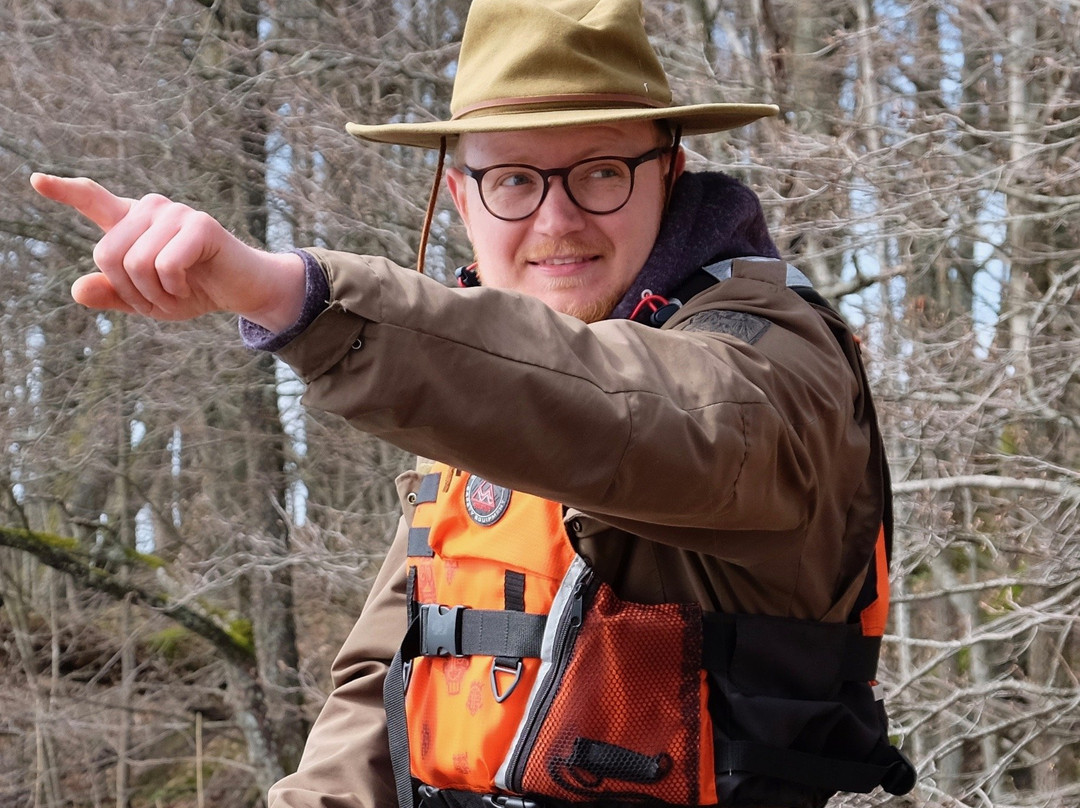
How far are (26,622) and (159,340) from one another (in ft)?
7.84

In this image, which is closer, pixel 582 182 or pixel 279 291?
pixel 279 291

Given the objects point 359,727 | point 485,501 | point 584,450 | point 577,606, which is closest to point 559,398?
point 584,450

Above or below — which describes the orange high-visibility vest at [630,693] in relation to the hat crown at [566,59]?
below

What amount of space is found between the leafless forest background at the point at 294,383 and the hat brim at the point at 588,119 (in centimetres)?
239

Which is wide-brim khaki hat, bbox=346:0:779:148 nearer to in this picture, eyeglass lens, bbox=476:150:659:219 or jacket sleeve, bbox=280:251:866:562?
eyeglass lens, bbox=476:150:659:219

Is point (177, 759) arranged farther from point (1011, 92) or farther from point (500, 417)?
point (500, 417)

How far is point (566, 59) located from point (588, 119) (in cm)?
15

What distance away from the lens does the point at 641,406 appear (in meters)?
1.28

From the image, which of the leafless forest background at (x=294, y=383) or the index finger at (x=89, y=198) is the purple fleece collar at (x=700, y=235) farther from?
the leafless forest background at (x=294, y=383)

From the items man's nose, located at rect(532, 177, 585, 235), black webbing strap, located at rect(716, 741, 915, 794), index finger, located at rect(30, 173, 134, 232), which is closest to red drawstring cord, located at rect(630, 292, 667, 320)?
man's nose, located at rect(532, 177, 585, 235)

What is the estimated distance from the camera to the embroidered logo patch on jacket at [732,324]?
1.51m

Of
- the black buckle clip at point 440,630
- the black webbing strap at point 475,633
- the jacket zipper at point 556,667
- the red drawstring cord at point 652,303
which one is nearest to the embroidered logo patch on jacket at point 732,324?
the red drawstring cord at point 652,303

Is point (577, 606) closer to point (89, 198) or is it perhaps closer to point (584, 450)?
point (584, 450)

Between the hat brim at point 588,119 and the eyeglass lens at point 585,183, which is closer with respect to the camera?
the hat brim at point 588,119
